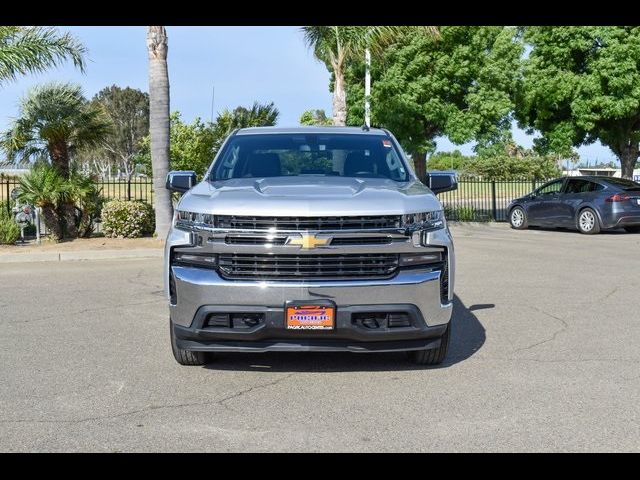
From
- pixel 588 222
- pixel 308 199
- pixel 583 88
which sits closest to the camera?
pixel 308 199

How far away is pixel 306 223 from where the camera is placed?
17.8 ft

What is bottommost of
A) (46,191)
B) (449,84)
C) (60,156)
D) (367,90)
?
(46,191)

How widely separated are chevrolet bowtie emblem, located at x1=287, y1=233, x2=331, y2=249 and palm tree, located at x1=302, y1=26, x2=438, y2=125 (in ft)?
52.7

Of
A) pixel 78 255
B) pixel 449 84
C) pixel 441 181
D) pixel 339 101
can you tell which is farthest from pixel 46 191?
pixel 449 84

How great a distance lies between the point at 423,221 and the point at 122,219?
12.2 metres

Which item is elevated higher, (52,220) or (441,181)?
(441,181)

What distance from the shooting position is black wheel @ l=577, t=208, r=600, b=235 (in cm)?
1944

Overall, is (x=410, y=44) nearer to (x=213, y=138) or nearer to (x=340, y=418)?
(x=213, y=138)

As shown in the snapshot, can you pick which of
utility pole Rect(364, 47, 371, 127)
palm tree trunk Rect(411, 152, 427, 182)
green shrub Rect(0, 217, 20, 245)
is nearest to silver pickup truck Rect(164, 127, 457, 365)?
green shrub Rect(0, 217, 20, 245)

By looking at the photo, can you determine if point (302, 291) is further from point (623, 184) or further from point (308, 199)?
point (623, 184)

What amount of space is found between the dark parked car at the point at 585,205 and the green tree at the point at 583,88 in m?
3.49

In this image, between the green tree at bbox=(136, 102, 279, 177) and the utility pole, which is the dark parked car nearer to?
the utility pole

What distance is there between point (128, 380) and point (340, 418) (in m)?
1.82

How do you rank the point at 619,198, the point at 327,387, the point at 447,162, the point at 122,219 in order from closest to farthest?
the point at 327,387
the point at 122,219
the point at 619,198
the point at 447,162
